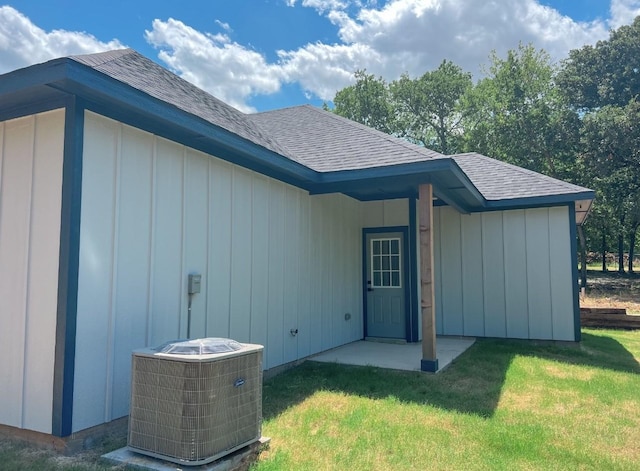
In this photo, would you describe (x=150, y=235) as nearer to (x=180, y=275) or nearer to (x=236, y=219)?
(x=180, y=275)

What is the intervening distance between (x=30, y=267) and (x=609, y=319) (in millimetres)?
10948

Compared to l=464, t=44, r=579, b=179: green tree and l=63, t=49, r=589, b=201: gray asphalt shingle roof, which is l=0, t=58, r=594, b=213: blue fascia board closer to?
l=63, t=49, r=589, b=201: gray asphalt shingle roof

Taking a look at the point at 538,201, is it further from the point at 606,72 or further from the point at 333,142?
the point at 606,72

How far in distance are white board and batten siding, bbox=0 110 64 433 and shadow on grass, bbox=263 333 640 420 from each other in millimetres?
1901

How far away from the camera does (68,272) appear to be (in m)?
3.20

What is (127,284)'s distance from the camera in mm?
3684

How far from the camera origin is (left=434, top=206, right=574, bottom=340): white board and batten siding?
7.89 meters

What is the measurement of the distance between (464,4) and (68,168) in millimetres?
15237

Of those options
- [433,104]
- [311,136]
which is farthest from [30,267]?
[433,104]

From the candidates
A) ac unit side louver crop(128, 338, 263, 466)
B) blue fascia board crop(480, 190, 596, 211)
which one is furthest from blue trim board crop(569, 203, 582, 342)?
ac unit side louver crop(128, 338, 263, 466)

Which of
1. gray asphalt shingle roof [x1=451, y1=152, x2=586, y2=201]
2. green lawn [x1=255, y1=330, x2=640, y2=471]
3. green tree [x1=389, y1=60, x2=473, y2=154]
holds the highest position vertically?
green tree [x1=389, y1=60, x2=473, y2=154]

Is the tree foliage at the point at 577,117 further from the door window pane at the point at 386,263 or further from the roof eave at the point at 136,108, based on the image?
the roof eave at the point at 136,108

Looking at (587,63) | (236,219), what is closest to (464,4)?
(587,63)

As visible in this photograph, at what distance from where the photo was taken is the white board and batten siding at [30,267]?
10.8 feet
